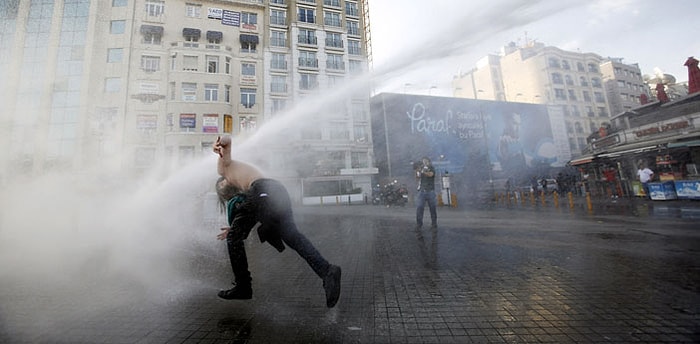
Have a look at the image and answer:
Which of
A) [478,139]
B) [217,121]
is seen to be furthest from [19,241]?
[478,139]

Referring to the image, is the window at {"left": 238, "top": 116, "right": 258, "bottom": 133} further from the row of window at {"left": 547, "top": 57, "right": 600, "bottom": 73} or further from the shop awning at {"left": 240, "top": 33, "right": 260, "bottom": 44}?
the row of window at {"left": 547, "top": 57, "right": 600, "bottom": 73}

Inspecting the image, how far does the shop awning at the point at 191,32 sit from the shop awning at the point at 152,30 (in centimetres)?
179

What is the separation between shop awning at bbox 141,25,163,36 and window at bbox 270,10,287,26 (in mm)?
9301

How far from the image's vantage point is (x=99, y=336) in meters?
1.84

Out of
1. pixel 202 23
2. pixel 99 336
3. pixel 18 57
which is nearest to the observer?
pixel 99 336

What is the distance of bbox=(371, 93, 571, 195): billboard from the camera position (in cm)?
3019

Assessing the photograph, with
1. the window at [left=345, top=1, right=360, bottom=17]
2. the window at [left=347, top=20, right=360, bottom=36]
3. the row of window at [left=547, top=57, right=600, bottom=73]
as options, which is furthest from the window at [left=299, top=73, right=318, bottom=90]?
the row of window at [left=547, top=57, right=600, bottom=73]

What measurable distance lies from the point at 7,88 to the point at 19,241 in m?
7.99

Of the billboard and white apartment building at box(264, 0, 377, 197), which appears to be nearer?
white apartment building at box(264, 0, 377, 197)

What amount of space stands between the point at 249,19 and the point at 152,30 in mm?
7822

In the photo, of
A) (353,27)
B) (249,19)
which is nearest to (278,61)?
(249,19)

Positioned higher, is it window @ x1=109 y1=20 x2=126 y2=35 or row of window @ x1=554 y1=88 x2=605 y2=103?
row of window @ x1=554 y1=88 x2=605 y2=103

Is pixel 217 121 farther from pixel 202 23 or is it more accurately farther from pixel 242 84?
pixel 202 23

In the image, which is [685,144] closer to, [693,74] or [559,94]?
[693,74]
